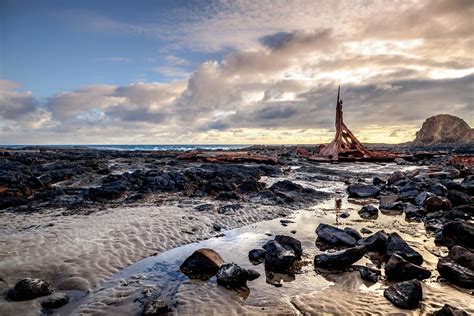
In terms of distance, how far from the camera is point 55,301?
434 centimetres

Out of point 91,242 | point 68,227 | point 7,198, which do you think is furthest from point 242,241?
point 7,198

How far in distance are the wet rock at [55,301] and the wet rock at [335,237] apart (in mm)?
5307

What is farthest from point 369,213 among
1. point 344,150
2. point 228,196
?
point 344,150

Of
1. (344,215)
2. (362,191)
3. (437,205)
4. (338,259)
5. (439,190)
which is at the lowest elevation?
(344,215)

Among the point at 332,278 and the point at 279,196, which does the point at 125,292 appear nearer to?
the point at 332,278

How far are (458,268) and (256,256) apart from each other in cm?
349

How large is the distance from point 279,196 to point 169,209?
4379mm

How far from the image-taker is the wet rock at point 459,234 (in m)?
6.30

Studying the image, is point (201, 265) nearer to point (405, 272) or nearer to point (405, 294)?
point (405, 294)

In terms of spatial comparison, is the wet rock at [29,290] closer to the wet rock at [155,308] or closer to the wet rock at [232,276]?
the wet rock at [155,308]

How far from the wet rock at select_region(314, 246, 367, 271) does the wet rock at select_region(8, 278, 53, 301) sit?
4.68 metres

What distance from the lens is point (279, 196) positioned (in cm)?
1184

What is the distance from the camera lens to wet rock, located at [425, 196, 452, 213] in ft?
30.6

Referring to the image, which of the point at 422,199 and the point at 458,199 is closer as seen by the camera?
the point at 458,199
